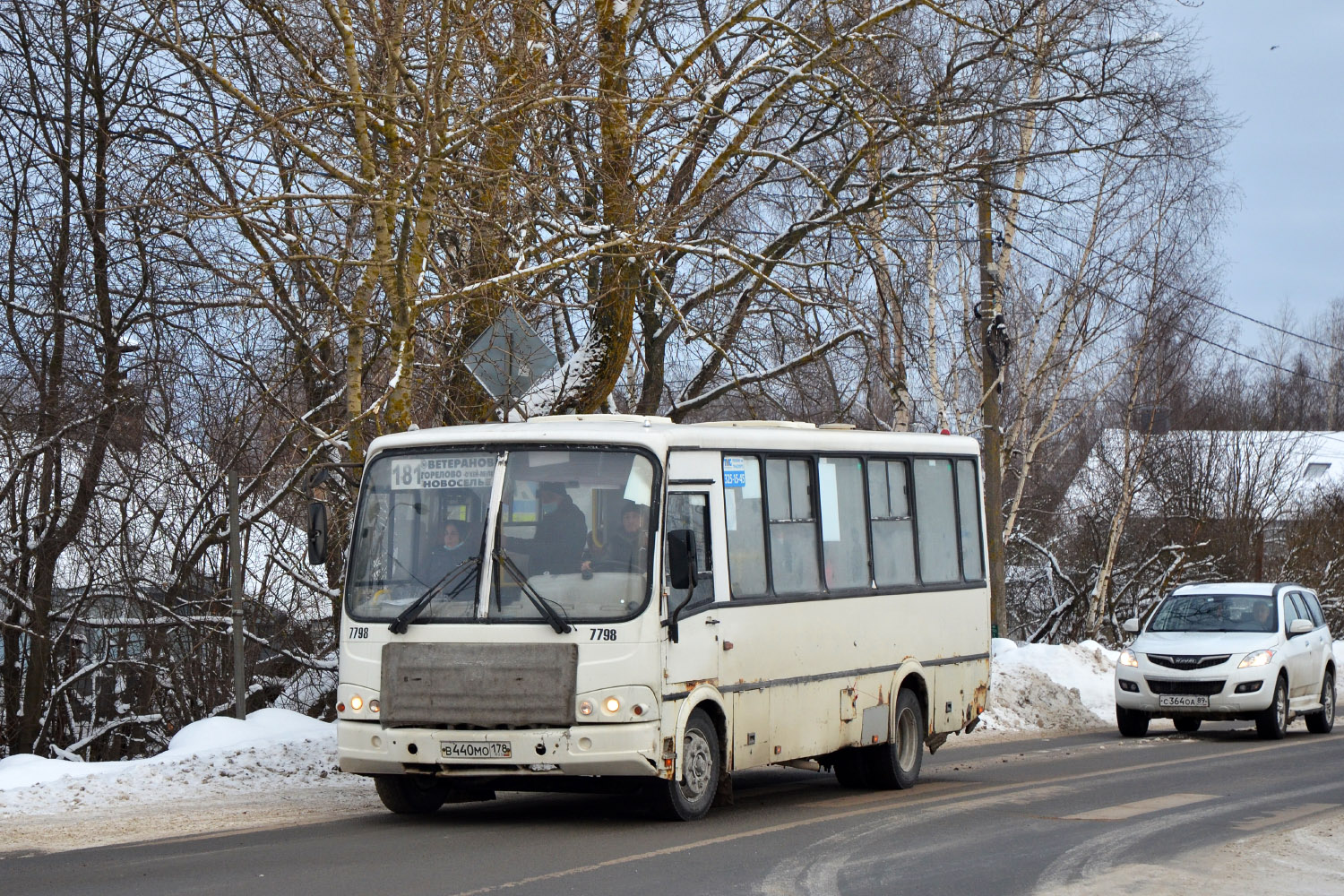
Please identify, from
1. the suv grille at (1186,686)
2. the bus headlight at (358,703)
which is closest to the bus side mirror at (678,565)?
the bus headlight at (358,703)

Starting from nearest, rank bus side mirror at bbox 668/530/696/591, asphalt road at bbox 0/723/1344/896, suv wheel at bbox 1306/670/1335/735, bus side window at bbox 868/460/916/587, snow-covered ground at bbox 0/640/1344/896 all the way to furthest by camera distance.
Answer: asphalt road at bbox 0/723/1344/896, snow-covered ground at bbox 0/640/1344/896, bus side mirror at bbox 668/530/696/591, bus side window at bbox 868/460/916/587, suv wheel at bbox 1306/670/1335/735

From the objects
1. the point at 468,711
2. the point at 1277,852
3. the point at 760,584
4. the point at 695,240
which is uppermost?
the point at 695,240

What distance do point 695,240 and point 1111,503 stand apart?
72.7 feet

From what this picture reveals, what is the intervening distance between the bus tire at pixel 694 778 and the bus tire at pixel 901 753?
273 cm

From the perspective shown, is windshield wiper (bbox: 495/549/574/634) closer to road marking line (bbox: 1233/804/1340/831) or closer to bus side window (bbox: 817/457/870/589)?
bus side window (bbox: 817/457/870/589)

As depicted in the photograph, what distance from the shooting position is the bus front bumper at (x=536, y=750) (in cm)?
991

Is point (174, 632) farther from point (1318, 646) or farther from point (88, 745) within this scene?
point (1318, 646)

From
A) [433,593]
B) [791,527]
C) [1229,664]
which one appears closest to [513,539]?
[433,593]

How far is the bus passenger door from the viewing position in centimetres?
1027

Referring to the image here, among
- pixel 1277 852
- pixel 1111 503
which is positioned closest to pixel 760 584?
pixel 1277 852

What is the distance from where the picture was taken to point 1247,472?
129 feet

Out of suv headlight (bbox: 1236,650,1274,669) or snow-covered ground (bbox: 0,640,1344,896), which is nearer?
snow-covered ground (bbox: 0,640,1344,896)

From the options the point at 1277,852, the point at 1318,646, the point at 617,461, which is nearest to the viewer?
the point at 1277,852

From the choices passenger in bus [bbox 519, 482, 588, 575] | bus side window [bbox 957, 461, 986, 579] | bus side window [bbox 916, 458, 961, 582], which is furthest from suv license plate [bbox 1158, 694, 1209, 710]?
passenger in bus [bbox 519, 482, 588, 575]
